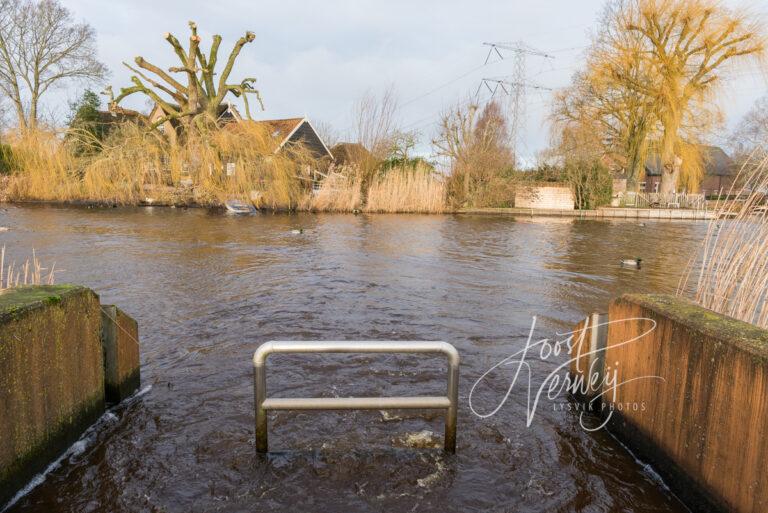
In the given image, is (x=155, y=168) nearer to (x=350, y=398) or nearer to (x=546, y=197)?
(x=546, y=197)

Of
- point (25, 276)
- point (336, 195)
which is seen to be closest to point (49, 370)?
point (25, 276)

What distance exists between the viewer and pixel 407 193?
27.8 metres

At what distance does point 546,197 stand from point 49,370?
3147cm

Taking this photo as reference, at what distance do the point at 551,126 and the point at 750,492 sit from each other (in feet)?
122

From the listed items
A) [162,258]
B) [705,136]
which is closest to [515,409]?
[162,258]

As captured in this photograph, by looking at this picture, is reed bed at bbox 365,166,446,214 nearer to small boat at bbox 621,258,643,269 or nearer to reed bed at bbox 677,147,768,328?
small boat at bbox 621,258,643,269

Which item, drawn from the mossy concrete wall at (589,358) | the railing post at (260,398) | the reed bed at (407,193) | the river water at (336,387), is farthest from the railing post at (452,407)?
the reed bed at (407,193)

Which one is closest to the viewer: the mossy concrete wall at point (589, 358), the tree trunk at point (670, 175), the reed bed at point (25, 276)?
the mossy concrete wall at point (589, 358)

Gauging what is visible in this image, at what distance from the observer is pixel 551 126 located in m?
37.0

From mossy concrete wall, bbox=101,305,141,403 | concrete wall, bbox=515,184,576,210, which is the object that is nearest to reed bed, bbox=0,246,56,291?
mossy concrete wall, bbox=101,305,141,403

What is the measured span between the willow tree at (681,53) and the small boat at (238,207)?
23760 millimetres

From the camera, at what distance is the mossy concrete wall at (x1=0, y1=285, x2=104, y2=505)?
287 cm

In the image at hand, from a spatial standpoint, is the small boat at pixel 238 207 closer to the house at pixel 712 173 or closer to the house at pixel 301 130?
the house at pixel 301 130

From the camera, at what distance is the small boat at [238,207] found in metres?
23.0
